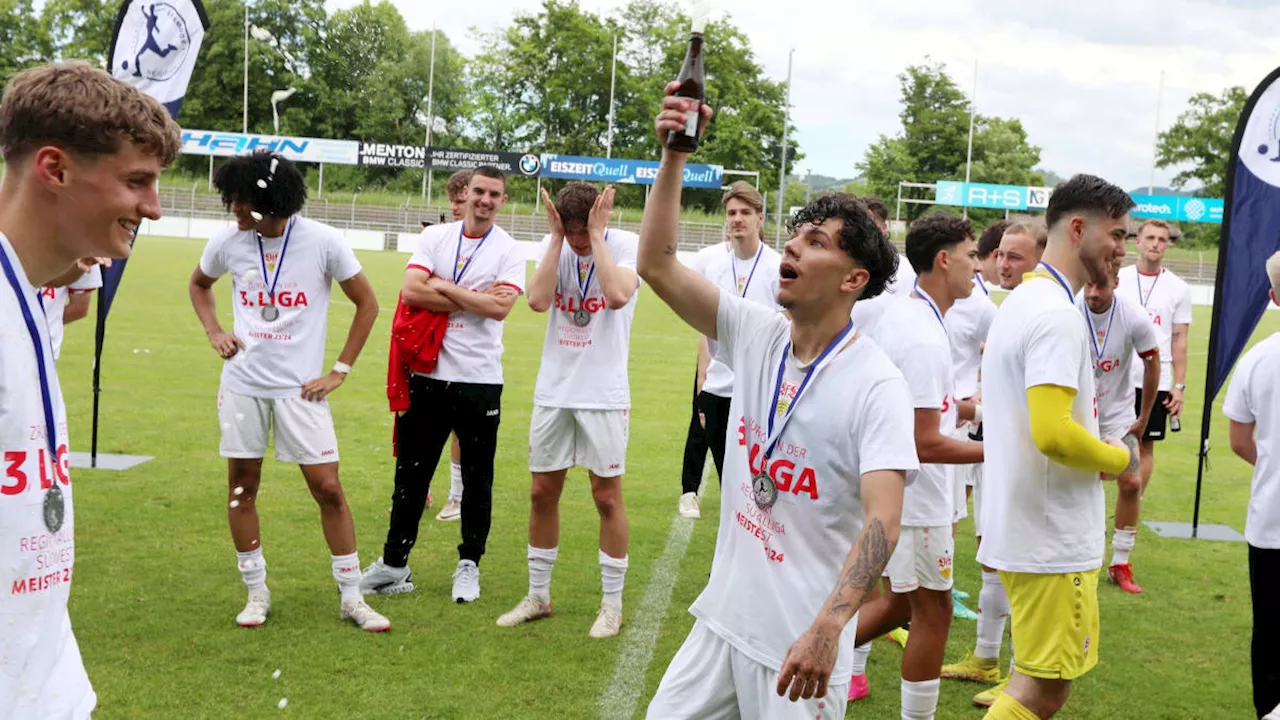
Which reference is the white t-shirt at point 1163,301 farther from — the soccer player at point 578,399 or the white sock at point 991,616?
the soccer player at point 578,399

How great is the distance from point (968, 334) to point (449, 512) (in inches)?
161

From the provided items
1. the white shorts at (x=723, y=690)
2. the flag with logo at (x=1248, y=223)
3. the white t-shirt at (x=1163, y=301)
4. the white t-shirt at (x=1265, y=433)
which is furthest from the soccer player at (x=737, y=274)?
the white t-shirt at (x=1163, y=301)

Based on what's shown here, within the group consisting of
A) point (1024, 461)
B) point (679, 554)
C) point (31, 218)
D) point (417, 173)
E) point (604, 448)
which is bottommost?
point (679, 554)

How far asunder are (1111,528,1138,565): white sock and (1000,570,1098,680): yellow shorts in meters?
4.02

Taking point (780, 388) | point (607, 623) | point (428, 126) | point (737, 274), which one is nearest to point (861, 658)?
point (607, 623)

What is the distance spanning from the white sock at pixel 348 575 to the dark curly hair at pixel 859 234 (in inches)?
144

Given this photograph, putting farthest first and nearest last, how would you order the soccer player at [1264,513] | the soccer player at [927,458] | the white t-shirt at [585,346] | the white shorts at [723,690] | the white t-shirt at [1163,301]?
the white t-shirt at [1163,301] → the white t-shirt at [585,346] → the soccer player at [1264,513] → the soccer player at [927,458] → the white shorts at [723,690]

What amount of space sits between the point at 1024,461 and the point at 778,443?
3.96ft

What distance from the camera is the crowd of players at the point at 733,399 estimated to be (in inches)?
83.4

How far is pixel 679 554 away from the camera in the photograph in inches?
304

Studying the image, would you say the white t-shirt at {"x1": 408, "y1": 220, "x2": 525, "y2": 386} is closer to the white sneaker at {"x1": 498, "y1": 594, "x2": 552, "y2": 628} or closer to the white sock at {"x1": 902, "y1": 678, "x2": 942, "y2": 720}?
the white sneaker at {"x1": 498, "y1": 594, "x2": 552, "y2": 628}

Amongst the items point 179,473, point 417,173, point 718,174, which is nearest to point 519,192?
point 417,173

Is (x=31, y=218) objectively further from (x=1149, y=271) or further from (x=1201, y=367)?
(x=1201, y=367)

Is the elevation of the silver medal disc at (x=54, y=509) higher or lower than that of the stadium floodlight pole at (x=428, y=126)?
lower
